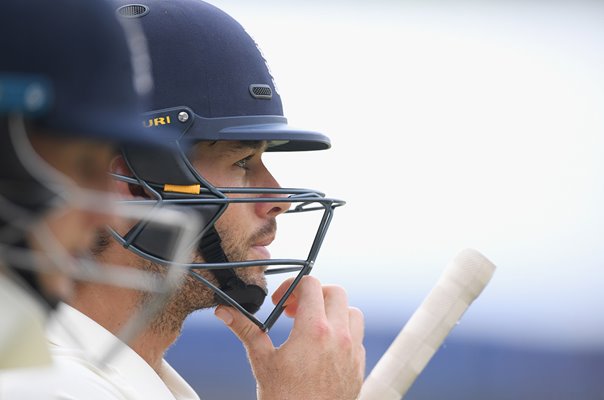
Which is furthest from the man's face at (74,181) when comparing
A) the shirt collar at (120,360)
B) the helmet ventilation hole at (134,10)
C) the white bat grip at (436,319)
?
the white bat grip at (436,319)

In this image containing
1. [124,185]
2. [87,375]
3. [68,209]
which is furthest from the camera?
[124,185]

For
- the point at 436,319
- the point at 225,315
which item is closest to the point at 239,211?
the point at 225,315

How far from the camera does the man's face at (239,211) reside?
5.78 ft

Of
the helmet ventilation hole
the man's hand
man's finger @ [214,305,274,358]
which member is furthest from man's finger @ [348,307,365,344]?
the helmet ventilation hole

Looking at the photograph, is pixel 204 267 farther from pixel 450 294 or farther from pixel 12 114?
pixel 12 114

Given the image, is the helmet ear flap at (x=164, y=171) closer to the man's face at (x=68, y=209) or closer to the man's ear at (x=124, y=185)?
the man's ear at (x=124, y=185)

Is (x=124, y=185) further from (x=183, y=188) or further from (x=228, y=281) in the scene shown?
(x=228, y=281)

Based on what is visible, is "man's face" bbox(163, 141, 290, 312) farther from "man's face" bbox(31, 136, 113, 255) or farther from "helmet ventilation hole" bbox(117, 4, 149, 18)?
"man's face" bbox(31, 136, 113, 255)

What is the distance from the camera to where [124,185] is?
169cm

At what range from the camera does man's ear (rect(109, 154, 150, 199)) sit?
5.32 feet

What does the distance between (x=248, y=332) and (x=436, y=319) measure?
1.36 feet

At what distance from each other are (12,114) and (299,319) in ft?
3.48

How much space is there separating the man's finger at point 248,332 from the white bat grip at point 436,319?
0.99 ft

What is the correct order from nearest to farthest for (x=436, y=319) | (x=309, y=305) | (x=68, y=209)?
(x=68, y=209)
(x=309, y=305)
(x=436, y=319)
